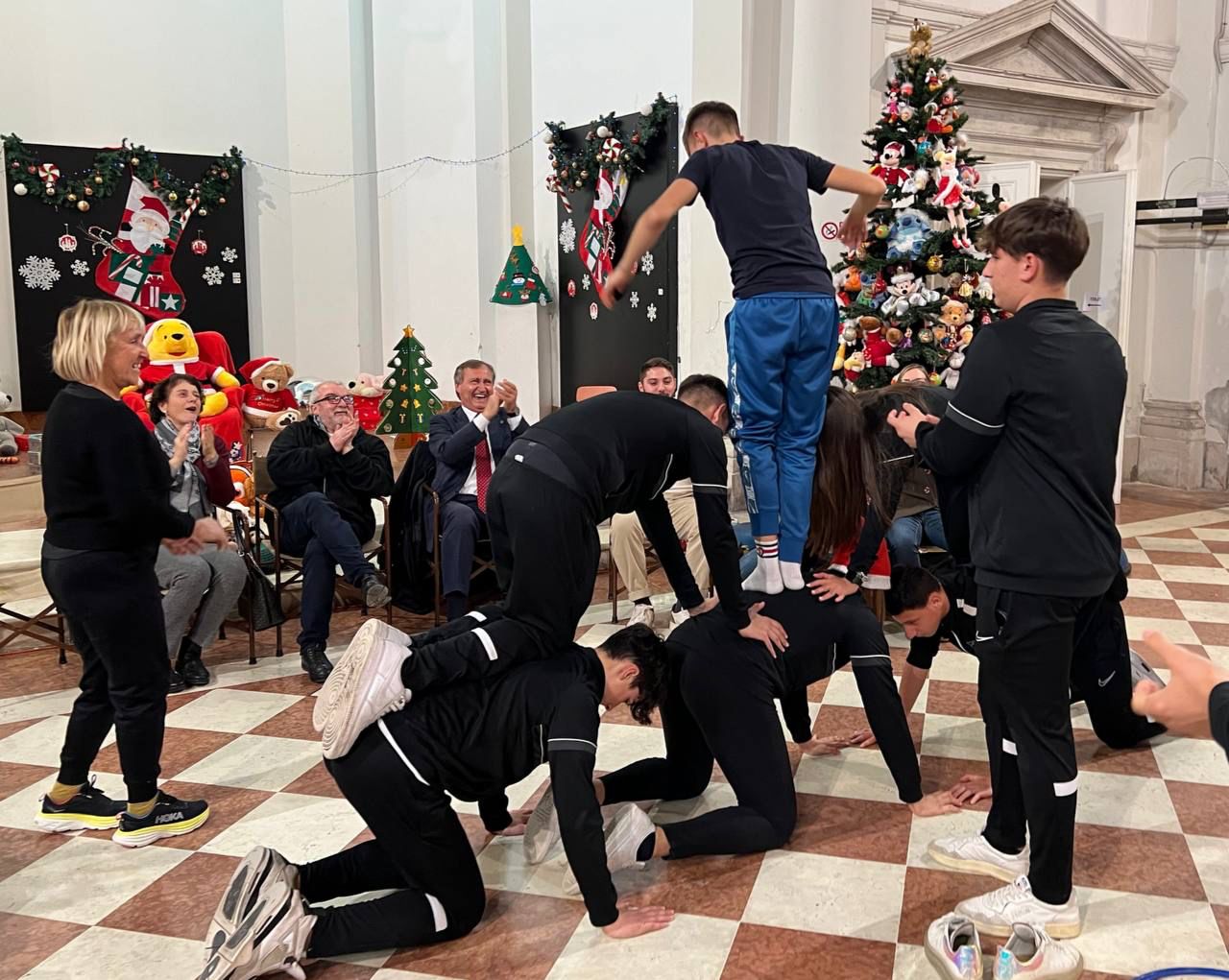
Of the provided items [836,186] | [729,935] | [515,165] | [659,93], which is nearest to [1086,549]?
[729,935]

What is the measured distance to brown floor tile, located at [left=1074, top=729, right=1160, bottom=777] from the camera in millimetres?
3476

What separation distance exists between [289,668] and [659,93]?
4738 mm

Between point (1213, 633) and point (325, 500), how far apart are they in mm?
3808

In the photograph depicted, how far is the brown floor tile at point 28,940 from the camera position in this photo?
2.49 meters

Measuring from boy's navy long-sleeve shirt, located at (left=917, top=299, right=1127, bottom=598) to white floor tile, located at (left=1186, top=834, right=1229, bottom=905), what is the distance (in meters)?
0.95

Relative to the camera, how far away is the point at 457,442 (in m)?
4.83

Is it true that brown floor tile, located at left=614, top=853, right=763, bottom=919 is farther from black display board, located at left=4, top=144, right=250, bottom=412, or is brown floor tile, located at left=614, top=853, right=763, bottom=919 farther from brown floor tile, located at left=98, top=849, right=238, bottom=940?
black display board, located at left=4, top=144, right=250, bottom=412

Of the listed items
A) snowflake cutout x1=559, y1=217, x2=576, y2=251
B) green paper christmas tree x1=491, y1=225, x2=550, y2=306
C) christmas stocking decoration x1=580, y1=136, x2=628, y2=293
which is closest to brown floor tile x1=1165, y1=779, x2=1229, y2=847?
christmas stocking decoration x1=580, y1=136, x2=628, y2=293

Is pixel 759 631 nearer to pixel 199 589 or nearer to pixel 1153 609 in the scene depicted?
pixel 199 589

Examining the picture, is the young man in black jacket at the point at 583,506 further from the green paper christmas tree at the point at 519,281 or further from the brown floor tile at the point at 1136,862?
the green paper christmas tree at the point at 519,281

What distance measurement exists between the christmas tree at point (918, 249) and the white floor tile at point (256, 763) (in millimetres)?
3714

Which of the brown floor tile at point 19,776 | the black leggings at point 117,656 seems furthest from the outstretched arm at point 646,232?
the brown floor tile at point 19,776

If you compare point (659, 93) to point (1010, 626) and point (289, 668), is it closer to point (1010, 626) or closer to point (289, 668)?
point (289, 668)

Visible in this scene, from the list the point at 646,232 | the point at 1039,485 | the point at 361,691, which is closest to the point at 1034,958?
the point at 1039,485
